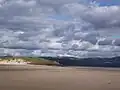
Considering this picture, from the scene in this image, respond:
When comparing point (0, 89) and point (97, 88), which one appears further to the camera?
point (97, 88)

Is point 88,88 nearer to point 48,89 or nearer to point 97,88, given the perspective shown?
point 97,88

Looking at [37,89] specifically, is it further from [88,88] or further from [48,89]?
[88,88]

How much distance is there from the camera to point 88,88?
1387 inches

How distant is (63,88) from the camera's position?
34125mm

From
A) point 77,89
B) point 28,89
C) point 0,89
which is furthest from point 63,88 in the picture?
point 0,89

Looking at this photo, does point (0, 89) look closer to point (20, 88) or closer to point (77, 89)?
point (20, 88)

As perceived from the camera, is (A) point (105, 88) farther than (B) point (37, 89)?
Yes

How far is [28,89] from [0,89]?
2.61m

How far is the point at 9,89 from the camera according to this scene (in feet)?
107

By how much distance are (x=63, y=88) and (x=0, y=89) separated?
20.0 feet

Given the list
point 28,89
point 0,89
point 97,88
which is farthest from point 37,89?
point 97,88

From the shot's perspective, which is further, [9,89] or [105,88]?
[105,88]

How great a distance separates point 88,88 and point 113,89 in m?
2.48

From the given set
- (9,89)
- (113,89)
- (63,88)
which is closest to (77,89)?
(63,88)
